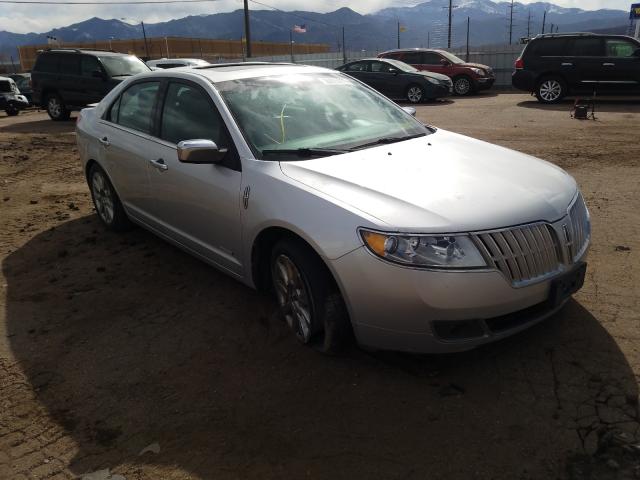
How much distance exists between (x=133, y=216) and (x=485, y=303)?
11.3 feet

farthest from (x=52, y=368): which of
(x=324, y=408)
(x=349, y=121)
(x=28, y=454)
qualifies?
(x=349, y=121)

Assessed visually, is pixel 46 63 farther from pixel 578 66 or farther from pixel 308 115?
pixel 578 66

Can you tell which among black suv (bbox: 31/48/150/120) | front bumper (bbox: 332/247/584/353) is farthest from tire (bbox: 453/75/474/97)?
front bumper (bbox: 332/247/584/353)

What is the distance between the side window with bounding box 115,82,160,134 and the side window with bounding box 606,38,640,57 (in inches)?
511

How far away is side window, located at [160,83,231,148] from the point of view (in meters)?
3.64

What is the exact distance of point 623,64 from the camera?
13.5 meters

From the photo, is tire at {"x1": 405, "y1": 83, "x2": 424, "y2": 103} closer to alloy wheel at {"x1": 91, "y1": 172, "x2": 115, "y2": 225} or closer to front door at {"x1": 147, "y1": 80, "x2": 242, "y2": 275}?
alloy wheel at {"x1": 91, "y1": 172, "x2": 115, "y2": 225}

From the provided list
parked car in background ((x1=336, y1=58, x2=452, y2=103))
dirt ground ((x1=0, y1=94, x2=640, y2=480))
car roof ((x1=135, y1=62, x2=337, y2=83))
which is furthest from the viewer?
parked car in background ((x1=336, y1=58, x2=452, y2=103))

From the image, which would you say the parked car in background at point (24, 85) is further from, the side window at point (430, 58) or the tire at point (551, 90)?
the tire at point (551, 90)

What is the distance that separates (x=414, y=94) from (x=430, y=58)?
2.58m

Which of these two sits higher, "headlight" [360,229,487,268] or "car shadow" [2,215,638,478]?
"headlight" [360,229,487,268]

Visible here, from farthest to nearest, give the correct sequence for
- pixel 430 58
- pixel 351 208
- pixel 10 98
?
Result: 1. pixel 430 58
2. pixel 10 98
3. pixel 351 208

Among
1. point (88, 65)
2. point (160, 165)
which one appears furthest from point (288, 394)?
point (88, 65)

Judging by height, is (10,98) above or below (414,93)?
above
